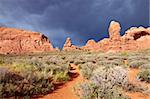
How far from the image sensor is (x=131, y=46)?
7488 cm

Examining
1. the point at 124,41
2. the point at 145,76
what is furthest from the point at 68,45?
the point at 145,76

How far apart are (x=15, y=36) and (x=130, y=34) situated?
137ft

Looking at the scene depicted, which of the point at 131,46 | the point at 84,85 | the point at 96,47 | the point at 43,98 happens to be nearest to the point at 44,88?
the point at 43,98

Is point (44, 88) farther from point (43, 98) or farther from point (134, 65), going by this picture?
point (134, 65)

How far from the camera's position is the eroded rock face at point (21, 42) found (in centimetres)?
8550

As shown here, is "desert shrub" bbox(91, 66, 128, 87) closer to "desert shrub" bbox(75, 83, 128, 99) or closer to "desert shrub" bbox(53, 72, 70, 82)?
"desert shrub" bbox(75, 83, 128, 99)

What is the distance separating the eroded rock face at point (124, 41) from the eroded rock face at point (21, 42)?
54.6 ft

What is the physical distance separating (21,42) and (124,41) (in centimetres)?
3785

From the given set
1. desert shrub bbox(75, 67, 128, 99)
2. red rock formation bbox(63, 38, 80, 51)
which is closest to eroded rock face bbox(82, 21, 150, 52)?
red rock formation bbox(63, 38, 80, 51)

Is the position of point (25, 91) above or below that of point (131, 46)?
below

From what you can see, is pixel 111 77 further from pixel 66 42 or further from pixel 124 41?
pixel 66 42

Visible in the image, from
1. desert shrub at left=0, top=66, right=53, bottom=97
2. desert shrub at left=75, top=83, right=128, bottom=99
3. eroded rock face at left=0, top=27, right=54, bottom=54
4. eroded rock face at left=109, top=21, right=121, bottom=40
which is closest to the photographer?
desert shrub at left=75, top=83, right=128, bottom=99

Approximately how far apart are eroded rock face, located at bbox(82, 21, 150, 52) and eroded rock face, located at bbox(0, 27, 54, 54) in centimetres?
1665

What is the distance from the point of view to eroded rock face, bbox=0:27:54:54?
85.5m
